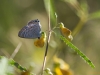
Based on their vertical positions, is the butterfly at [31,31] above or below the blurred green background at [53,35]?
below

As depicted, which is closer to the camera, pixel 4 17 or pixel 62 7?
pixel 4 17

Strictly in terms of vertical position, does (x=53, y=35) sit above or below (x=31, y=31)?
above

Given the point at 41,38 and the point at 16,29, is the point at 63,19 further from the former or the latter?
the point at 41,38

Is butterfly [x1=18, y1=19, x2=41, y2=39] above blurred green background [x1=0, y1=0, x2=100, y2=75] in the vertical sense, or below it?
below

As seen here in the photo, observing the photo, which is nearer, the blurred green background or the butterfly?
the butterfly

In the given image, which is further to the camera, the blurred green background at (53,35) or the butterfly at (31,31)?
the blurred green background at (53,35)

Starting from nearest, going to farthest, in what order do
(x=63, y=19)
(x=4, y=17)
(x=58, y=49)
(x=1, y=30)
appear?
(x=58, y=49)
(x=1, y=30)
(x=4, y=17)
(x=63, y=19)

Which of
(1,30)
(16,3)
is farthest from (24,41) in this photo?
(16,3)

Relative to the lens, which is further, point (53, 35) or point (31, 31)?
point (53, 35)
